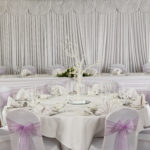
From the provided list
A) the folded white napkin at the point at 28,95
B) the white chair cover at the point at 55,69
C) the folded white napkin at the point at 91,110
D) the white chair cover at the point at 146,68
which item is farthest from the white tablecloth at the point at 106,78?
the folded white napkin at the point at 91,110

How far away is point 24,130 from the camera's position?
2172 mm

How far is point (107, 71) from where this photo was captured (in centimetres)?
664

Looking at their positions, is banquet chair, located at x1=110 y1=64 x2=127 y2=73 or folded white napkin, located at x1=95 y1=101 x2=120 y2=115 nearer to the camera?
folded white napkin, located at x1=95 y1=101 x2=120 y2=115

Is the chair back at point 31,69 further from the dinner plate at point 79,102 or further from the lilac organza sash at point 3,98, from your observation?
the dinner plate at point 79,102

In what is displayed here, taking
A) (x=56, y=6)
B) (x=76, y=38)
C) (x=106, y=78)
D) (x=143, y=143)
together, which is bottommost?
(x=143, y=143)

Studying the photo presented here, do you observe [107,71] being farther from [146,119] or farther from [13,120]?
[13,120]

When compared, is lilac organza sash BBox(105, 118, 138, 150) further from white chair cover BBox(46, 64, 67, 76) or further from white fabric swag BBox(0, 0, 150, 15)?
white fabric swag BBox(0, 0, 150, 15)

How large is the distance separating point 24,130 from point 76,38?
4.73 metres

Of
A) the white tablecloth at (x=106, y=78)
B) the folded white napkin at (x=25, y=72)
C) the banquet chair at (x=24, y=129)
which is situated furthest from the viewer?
the folded white napkin at (x=25, y=72)

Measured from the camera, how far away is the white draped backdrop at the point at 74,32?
6.49m

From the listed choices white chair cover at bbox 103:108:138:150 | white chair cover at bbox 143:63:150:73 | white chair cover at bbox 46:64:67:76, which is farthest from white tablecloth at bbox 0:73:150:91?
white chair cover at bbox 103:108:138:150

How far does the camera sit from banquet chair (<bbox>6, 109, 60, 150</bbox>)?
2133 millimetres

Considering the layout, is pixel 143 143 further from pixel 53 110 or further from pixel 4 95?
pixel 4 95

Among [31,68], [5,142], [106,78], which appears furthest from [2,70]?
[5,142]
